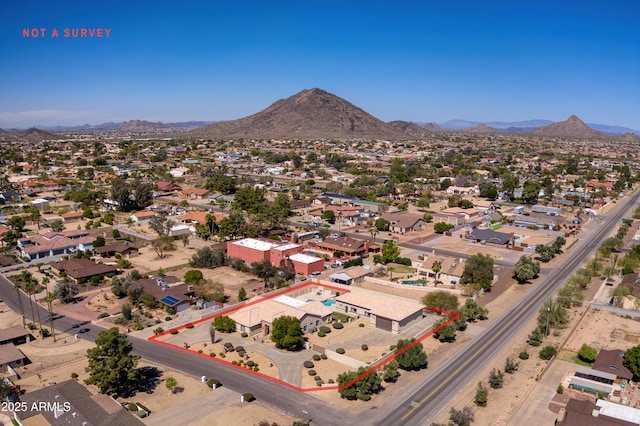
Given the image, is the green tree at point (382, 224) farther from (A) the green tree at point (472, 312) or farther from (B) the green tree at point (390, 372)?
(B) the green tree at point (390, 372)

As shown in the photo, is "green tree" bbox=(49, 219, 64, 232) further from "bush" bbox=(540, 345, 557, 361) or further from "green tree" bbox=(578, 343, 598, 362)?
"green tree" bbox=(578, 343, 598, 362)

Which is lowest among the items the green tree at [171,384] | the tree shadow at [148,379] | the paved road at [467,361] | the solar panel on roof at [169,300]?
the paved road at [467,361]

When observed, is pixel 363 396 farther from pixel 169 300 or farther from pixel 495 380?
pixel 169 300

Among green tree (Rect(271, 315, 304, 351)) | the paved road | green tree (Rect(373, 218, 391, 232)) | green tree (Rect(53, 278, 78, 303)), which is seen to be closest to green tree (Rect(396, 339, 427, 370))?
the paved road

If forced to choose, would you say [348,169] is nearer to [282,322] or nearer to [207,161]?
[207,161]

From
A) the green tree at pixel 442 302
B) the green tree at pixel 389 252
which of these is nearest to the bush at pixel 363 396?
the green tree at pixel 442 302

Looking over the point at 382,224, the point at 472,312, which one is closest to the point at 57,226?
the point at 382,224
